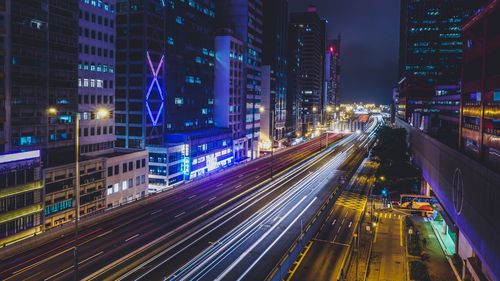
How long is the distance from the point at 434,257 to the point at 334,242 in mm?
12280

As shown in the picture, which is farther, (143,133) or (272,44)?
(272,44)

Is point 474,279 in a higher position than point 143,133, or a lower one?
lower

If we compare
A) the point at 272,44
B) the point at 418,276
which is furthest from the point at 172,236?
the point at 272,44

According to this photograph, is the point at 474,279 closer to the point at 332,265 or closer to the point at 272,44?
the point at 332,265

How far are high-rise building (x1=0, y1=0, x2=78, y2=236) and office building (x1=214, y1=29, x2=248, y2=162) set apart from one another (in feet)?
210

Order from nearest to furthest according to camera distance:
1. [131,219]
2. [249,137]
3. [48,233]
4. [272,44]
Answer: [48,233] → [131,219] → [249,137] → [272,44]

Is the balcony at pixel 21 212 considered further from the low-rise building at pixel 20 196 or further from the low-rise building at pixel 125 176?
the low-rise building at pixel 125 176

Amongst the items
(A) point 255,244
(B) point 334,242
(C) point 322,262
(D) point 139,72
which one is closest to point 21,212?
(A) point 255,244

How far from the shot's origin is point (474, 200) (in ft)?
131

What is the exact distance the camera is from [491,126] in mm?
46094

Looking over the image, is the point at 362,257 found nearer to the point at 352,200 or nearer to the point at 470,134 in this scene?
the point at 470,134

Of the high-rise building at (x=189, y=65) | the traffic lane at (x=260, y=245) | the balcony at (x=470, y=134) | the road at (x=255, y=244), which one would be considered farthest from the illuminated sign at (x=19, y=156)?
the balcony at (x=470, y=134)

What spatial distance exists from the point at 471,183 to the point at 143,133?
7686 cm

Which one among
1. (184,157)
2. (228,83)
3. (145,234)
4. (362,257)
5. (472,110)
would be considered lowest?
(362,257)
